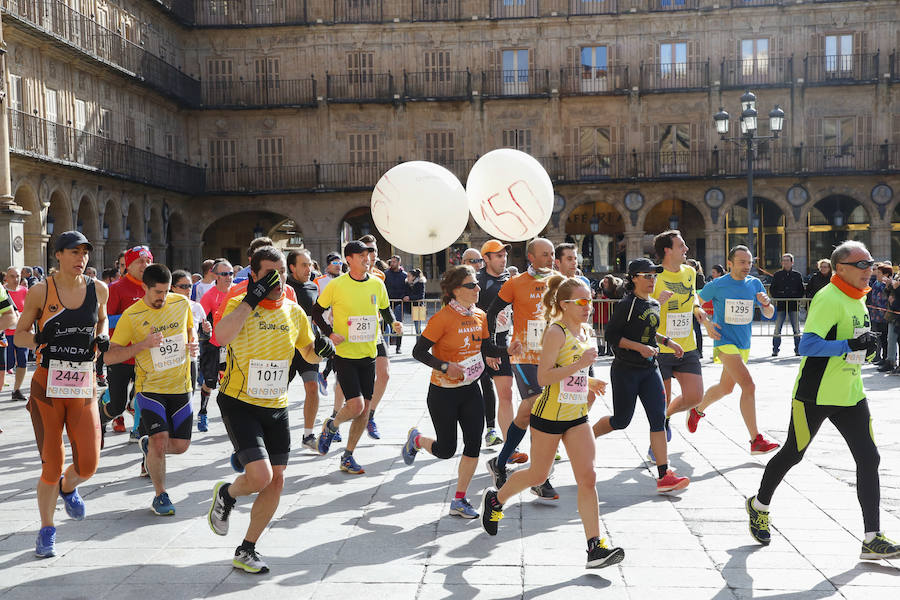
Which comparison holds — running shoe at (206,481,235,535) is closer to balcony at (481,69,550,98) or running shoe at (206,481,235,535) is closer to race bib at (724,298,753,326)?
race bib at (724,298,753,326)

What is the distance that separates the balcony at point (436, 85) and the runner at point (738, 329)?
86.9 ft

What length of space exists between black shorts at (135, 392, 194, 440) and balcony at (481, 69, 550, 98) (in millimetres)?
28533

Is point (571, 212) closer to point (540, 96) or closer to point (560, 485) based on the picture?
point (540, 96)

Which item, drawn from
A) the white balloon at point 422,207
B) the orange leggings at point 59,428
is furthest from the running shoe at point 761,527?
the white balloon at point 422,207

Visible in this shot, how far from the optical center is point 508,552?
5152 millimetres

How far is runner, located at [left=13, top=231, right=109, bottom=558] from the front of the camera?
530 centimetres

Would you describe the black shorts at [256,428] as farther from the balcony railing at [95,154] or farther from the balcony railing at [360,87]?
the balcony railing at [360,87]

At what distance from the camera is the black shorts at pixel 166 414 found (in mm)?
6137

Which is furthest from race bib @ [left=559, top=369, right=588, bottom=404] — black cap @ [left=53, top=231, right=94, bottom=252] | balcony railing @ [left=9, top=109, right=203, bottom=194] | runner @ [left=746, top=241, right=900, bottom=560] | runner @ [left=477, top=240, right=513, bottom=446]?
balcony railing @ [left=9, top=109, right=203, bottom=194]

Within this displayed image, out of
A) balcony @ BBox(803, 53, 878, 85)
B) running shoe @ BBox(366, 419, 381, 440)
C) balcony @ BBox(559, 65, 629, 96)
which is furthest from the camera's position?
balcony @ BBox(559, 65, 629, 96)

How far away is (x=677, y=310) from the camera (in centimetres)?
754

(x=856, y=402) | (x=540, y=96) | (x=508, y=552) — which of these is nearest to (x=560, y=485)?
(x=508, y=552)

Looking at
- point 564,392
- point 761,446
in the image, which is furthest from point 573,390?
point 761,446

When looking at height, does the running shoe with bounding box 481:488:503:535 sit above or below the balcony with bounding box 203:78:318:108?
below
